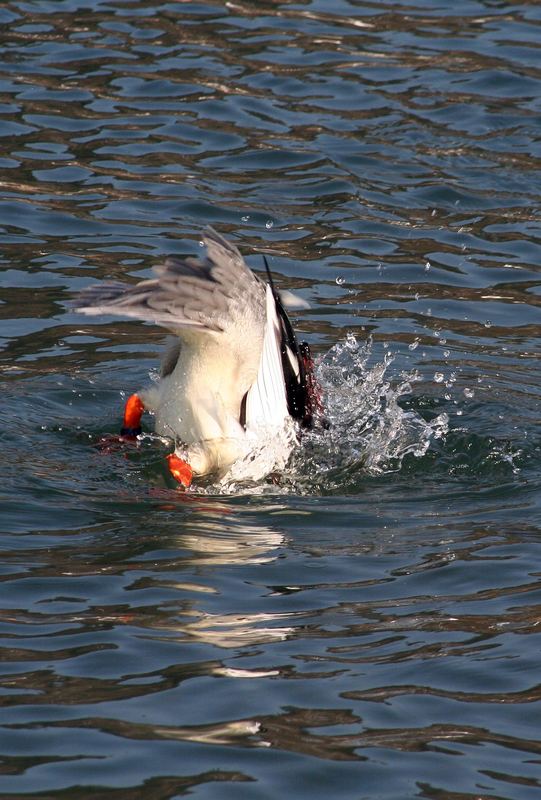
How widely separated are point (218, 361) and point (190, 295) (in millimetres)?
474

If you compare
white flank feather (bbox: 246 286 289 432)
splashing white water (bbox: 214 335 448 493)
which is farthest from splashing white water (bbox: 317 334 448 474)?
white flank feather (bbox: 246 286 289 432)

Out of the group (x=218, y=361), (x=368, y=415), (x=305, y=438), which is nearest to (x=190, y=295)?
(x=218, y=361)

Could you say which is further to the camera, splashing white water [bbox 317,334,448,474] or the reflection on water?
splashing white water [bbox 317,334,448,474]

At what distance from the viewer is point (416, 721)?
4.45 m

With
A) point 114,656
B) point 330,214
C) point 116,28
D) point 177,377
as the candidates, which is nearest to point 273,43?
point 116,28

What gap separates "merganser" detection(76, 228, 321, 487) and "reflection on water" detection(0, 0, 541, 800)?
190 millimetres

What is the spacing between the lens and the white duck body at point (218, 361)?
6.08m

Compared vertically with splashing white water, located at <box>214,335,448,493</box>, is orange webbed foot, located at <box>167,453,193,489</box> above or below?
above

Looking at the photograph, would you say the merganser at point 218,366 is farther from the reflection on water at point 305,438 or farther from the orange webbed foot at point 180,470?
the reflection on water at point 305,438

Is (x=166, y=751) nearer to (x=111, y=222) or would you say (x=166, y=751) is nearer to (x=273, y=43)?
(x=111, y=222)

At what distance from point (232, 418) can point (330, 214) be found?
13.4 feet

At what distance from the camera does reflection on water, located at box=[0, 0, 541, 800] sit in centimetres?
438

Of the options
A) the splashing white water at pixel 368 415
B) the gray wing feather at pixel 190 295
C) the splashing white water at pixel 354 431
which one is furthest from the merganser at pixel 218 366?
the splashing white water at pixel 368 415

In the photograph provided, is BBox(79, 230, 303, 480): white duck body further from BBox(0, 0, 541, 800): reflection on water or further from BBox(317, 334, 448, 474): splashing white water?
BBox(317, 334, 448, 474): splashing white water
